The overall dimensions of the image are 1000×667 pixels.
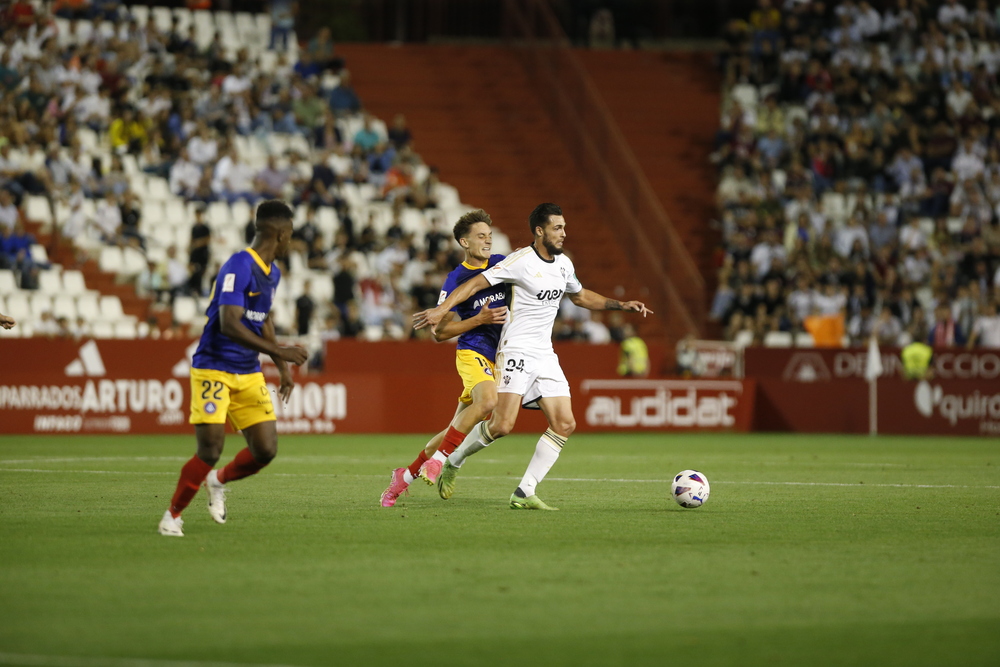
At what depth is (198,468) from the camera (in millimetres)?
9859

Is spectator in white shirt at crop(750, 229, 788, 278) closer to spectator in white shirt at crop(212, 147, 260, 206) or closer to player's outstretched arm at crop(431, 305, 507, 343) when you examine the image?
spectator in white shirt at crop(212, 147, 260, 206)

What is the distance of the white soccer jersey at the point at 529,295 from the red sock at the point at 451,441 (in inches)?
33.1

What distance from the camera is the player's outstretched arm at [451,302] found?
11961 millimetres

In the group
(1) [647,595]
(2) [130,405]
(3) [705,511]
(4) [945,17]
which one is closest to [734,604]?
(1) [647,595]

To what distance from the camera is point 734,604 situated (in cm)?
745

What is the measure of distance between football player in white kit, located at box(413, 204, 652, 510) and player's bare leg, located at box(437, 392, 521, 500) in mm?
12

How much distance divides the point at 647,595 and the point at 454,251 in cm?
2208

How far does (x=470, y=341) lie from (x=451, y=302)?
2.93 feet

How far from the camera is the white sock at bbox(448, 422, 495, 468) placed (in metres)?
12.8

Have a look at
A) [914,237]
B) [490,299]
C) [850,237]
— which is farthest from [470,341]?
[914,237]

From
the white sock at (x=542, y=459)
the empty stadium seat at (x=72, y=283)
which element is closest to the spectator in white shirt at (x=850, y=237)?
the empty stadium seat at (x=72, y=283)

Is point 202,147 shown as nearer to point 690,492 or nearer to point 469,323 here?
point 469,323

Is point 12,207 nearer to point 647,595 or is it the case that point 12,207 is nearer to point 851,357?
point 851,357

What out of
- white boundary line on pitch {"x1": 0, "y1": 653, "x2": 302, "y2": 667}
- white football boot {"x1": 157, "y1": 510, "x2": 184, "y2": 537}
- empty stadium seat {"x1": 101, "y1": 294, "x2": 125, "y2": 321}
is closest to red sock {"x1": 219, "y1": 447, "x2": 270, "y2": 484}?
white football boot {"x1": 157, "y1": 510, "x2": 184, "y2": 537}
